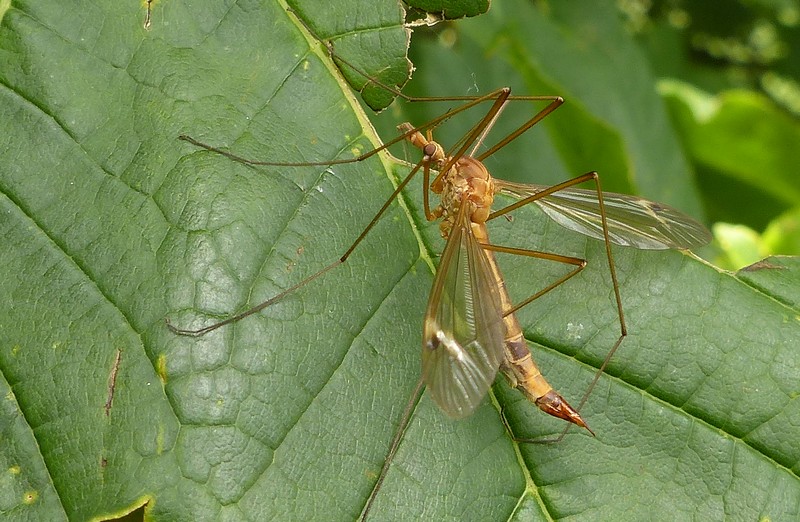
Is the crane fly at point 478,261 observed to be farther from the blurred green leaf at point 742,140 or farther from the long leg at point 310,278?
the blurred green leaf at point 742,140

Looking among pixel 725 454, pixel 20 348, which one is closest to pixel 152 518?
pixel 20 348

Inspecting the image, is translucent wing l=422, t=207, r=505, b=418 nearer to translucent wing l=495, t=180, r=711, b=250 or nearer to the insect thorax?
the insect thorax

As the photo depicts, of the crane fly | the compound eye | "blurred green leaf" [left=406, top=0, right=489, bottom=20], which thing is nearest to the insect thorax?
the crane fly

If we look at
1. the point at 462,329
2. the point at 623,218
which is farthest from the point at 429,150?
the point at 623,218

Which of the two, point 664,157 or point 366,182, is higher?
point 366,182

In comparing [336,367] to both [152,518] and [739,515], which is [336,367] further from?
[739,515]

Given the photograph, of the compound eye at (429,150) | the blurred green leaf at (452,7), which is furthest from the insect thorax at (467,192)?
the blurred green leaf at (452,7)

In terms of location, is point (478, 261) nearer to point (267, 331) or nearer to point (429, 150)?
point (429, 150)

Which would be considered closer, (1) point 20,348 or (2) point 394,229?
(1) point 20,348

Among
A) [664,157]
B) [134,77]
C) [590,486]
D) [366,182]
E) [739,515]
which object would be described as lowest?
[739,515]
